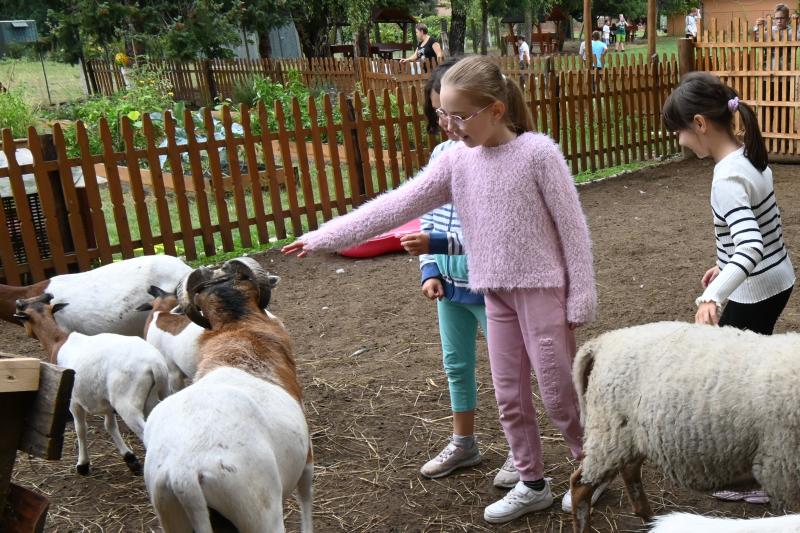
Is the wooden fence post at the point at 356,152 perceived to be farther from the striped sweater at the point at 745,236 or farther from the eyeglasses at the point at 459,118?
the striped sweater at the point at 745,236

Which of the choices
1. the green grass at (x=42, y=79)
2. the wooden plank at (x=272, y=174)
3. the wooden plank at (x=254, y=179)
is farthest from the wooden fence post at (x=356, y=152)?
the green grass at (x=42, y=79)

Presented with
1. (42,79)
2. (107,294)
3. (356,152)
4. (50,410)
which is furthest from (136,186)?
(42,79)

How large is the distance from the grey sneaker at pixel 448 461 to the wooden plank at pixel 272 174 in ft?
17.8

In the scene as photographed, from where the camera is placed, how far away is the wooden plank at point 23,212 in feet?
23.7

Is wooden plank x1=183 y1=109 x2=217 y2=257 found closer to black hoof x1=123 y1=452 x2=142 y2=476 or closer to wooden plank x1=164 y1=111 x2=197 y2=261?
wooden plank x1=164 y1=111 x2=197 y2=261

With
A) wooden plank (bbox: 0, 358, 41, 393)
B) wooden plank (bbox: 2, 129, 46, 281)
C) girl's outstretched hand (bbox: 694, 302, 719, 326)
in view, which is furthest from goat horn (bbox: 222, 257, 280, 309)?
wooden plank (bbox: 2, 129, 46, 281)

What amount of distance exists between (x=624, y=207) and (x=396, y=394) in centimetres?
562

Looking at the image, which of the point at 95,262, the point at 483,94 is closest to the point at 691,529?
the point at 483,94

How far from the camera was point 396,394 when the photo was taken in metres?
4.83

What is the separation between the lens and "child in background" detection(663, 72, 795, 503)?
9.71 feet

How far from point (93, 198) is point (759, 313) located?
650 cm

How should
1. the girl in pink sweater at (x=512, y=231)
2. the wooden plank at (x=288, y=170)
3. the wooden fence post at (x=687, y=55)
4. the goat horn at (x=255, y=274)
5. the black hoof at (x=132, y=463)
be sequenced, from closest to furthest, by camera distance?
the girl in pink sweater at (x=512, y=231) → the goat horn at (x=255, y=274) → the black hoof at (x=132, y=463) → the wooden plank at (x=288, y=170) → the wooden fence post at (x=687, y=55)

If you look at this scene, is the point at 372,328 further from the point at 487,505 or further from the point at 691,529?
the point at 691,529

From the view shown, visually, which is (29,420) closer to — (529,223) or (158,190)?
(529,223)
